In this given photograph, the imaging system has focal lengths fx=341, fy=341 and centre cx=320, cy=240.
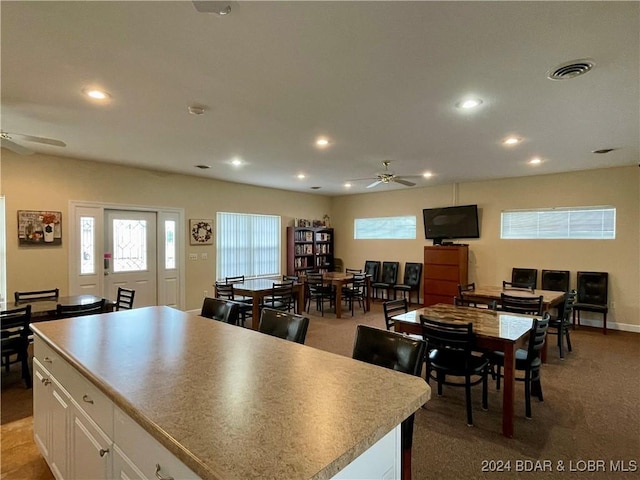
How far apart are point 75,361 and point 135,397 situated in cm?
60

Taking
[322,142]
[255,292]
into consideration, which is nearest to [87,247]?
[255,292]

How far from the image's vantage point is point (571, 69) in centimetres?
245

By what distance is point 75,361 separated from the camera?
5.32 feet

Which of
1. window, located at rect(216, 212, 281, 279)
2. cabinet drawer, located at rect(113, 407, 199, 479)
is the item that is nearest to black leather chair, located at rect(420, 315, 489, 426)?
cabinet drawer, located at rect(113, 407, 199, 479)

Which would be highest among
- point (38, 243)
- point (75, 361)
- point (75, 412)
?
point (38, 243)

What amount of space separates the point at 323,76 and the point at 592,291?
6037mm

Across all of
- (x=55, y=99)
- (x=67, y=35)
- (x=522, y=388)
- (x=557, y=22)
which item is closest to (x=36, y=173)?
→ (x=55, y=99)

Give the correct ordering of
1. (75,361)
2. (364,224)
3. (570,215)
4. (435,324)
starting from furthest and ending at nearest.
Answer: (364,224), (570,215), (435,324), (75,361)

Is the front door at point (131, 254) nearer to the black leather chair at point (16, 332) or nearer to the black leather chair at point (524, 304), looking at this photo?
the black leather chair at point (16, 332)

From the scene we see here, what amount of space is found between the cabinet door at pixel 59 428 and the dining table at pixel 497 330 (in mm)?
2524

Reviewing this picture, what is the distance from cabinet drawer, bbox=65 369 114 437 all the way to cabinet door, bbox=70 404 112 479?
4 cm

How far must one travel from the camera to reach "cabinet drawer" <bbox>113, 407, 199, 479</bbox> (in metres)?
1.01

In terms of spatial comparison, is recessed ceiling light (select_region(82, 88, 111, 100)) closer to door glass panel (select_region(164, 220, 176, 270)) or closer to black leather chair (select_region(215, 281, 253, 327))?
black leather chair (select_region(215, 281, 253, 327))

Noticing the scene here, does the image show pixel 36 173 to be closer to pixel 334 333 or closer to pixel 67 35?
pixel 67 35
